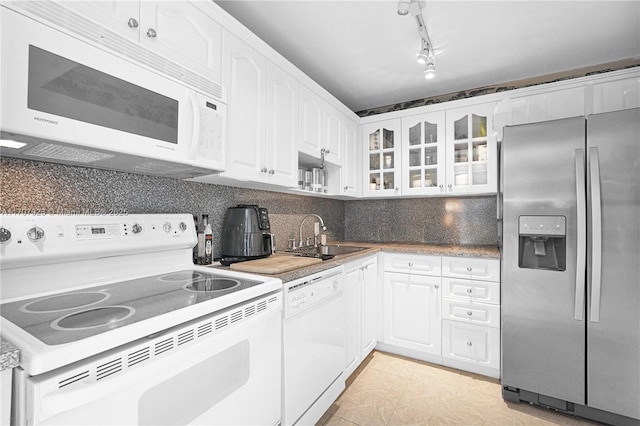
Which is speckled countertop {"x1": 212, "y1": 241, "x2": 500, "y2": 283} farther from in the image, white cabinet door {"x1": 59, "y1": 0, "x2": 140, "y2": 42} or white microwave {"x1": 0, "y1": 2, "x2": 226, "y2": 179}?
white cabinet door {"x1": 59, "y1": 0, "x2": 140, "y2": 42}

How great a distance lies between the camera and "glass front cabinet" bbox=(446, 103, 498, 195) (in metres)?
2.47

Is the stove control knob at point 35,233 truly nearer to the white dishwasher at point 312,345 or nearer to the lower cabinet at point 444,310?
the white dishwasher at point 312,345

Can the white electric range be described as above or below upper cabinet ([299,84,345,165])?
below

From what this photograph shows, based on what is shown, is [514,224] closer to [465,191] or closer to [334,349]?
[465,191]

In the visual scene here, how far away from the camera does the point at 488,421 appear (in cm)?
175

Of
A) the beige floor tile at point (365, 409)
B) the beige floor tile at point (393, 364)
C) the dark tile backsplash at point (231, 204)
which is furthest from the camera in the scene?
the beige floor tile at point (393, 364)

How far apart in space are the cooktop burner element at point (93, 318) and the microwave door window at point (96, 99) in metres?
0.61

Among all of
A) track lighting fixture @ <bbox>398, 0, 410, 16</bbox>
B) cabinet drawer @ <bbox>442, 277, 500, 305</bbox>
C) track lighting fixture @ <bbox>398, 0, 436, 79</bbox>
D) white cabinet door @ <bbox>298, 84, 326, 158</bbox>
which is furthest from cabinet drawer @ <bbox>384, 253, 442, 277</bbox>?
track lighting fixture @ <bbox>398, 0, 410, 16</bbox>

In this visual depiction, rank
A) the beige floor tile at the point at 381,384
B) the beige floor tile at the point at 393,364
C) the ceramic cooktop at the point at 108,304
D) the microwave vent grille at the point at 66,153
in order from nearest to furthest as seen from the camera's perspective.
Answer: the ceramic cooktop at the point at 108,304 → the microwave vent grille at the point at 66,153 → the beige floor tile at the point at 381,384 → the beige floor tile at the point at 393,364

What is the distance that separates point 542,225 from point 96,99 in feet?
7.71


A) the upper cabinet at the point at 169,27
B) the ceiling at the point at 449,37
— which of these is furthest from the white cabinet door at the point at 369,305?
the upper cabinet at the point at 169,27

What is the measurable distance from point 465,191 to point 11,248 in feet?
9.28

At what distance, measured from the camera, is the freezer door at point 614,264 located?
1.62m

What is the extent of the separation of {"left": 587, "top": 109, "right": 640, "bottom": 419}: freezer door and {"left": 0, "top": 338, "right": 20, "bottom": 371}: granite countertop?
2.44 meters
